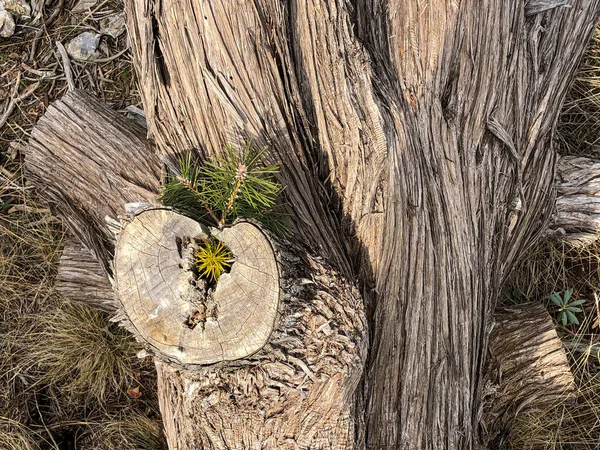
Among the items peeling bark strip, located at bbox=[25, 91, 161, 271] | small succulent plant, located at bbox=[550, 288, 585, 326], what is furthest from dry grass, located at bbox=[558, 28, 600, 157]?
peeling bark strip, located at bbox=[25, 91, 161, 271]

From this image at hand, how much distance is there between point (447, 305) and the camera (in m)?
2.10

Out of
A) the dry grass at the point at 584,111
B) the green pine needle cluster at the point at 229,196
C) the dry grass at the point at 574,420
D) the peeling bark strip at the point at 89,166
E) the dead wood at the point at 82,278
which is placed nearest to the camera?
the green pine needle cluster at the point at 229,196

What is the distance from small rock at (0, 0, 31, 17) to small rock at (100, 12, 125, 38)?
478 mm

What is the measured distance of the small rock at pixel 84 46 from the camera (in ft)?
11.1

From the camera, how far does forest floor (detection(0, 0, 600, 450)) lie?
3.03m

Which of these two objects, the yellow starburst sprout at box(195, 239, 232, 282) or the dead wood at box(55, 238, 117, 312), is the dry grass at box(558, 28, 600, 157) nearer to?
the yellow starburst sprout at box(195, 239, 232, 282)

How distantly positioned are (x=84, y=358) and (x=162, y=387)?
1.38 m

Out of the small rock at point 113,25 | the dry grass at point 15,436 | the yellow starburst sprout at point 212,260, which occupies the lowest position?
the dry grass at point 15,436

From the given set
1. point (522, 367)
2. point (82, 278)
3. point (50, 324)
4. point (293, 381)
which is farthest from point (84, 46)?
point (522, 367)

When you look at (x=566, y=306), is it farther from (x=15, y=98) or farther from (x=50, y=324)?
(x=15, y=98)

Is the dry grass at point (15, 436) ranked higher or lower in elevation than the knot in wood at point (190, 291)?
lower

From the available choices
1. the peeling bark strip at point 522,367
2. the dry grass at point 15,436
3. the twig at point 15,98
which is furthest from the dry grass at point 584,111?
the dry grass at point 15,436

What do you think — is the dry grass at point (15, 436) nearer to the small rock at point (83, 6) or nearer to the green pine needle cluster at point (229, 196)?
the green pine needle cluster at point (229, 196)

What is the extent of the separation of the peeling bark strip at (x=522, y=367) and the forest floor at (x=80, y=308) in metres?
0.40
